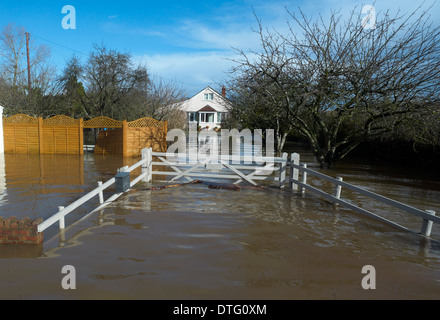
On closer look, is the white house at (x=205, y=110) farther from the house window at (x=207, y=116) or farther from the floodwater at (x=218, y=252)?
the floodwater at (x=218, y=252)

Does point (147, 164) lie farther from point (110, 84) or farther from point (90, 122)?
point (110, 84)

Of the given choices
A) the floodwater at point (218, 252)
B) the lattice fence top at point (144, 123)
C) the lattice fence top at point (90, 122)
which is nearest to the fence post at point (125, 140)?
the lattice fence top at point (90, 122)

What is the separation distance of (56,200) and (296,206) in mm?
5992

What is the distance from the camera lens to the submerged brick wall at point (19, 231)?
4250 millimetres

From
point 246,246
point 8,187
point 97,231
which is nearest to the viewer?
point 246,246

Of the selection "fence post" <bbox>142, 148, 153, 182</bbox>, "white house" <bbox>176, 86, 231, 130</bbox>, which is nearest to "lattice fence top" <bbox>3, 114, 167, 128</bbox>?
"fence post" <bbox>142, 148, 153, 182</bbox>

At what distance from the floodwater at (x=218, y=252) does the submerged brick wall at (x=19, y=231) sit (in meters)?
0.13

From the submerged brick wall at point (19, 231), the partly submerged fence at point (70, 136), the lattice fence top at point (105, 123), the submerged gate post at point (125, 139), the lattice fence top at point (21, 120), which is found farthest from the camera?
the lattice fence top at point (21, 120)

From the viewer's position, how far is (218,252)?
4.34 meters

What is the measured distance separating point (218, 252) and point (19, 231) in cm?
288

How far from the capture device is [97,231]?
5.06m

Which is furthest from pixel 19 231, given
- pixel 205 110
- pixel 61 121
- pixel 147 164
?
pixel 205 110
